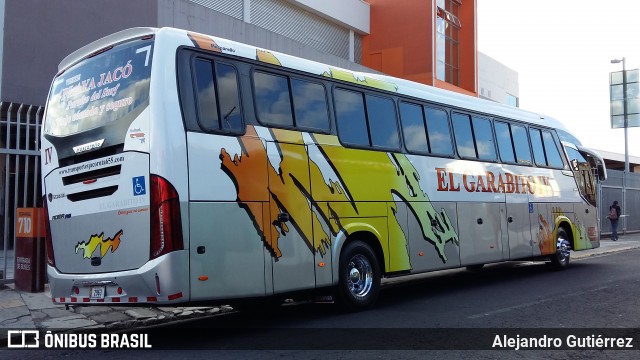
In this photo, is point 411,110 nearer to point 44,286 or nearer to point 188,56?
point 188,56

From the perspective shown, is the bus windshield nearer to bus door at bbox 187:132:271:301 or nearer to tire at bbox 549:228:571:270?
bus door at bbox 187:132:271:301

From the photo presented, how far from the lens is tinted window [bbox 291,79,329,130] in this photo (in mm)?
8391

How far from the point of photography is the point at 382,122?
9727 millimetres

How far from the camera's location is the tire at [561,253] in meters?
14.3

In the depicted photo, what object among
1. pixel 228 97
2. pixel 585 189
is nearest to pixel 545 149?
pixel 585 189

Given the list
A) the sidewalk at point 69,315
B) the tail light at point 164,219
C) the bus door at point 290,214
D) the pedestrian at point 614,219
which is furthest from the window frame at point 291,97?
the pedestrian at point 614,219

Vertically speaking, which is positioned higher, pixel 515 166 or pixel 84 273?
pixel 515 166

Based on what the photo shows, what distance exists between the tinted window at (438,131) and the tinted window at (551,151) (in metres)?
4.28

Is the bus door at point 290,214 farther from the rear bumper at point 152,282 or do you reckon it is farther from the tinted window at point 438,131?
the tinted window at point 438,131

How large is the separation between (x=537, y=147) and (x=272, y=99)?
8.29m

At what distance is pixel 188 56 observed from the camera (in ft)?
22.9

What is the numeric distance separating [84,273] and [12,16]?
8724mm

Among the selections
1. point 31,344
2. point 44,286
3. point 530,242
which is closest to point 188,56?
point 31,344

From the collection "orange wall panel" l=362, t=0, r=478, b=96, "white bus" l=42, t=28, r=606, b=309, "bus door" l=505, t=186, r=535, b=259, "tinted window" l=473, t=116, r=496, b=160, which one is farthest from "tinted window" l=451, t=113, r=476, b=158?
"orange wall panel" l=362, t=0, r=478, b=96
